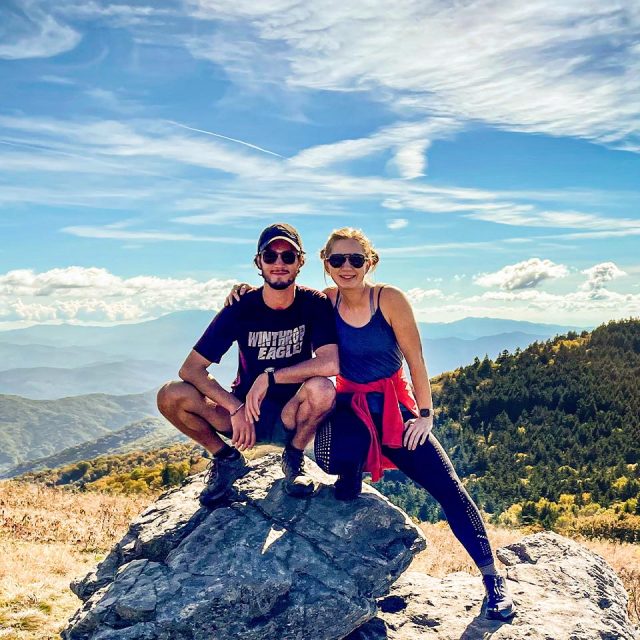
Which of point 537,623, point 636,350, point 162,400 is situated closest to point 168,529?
point 162,400

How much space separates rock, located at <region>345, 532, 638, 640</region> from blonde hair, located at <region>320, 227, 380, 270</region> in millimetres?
4312

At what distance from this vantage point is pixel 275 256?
283 inches

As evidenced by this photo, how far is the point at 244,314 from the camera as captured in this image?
24.6 ft

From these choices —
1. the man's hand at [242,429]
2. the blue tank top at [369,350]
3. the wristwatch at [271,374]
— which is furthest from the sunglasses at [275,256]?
the man's hand at [242,429]

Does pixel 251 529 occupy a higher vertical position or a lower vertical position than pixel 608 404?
A: higher

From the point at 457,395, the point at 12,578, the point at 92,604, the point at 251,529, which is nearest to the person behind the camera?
the point at 92,604

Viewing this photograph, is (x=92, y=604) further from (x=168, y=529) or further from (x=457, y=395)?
(x=457, y=395)

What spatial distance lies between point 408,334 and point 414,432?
1147 mm

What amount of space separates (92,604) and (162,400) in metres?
2.35

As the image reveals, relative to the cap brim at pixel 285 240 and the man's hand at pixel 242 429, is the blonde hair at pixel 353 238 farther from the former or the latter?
the man's hand at pixel 242 429

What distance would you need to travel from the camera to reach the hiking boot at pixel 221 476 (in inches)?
297

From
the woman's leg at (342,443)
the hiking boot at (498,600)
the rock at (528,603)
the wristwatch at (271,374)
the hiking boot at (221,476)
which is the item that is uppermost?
the wristwatch at (271,374)

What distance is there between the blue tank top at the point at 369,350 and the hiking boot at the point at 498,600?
273cm

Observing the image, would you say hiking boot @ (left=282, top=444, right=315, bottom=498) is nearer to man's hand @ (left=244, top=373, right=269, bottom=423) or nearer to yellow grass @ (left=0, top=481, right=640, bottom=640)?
man's hand @ (left=244, top=373, right=269, bottom=423)
